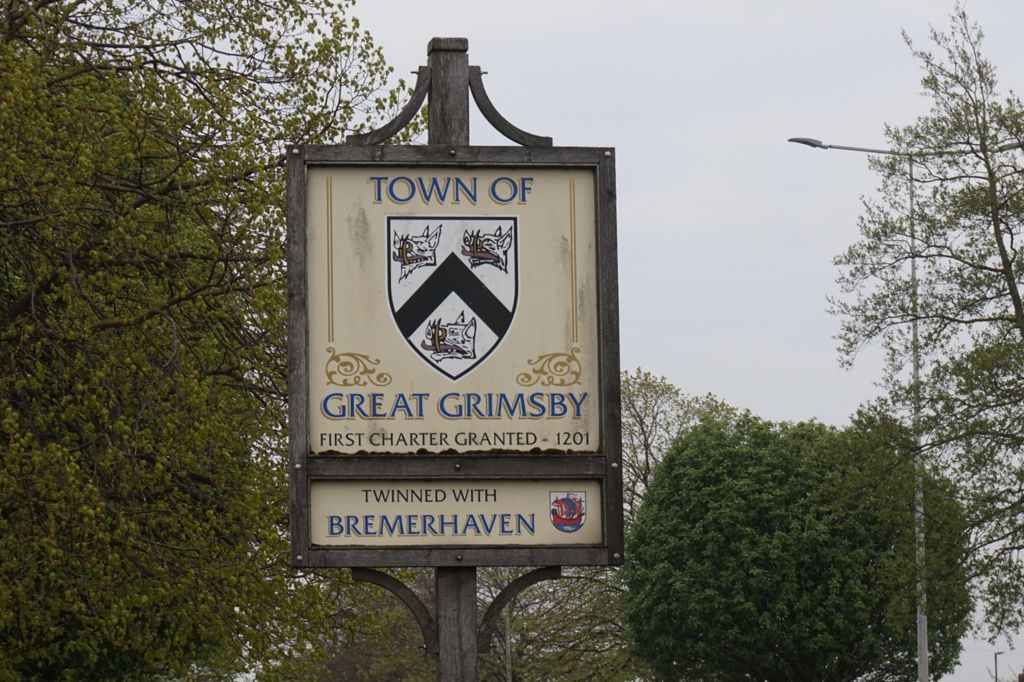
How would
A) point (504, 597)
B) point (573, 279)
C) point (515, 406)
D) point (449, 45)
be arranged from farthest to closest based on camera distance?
point (449, 45) → point (504, 597) → point (573, 279) → point (515, 406)

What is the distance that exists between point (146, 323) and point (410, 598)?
9.87 meters

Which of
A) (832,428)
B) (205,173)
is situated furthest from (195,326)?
(832,428)

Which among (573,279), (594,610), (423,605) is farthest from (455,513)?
(594,610)

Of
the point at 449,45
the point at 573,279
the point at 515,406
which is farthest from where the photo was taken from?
the point at 449,45

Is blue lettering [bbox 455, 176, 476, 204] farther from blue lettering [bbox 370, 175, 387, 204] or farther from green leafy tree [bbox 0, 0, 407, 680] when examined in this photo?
green leafy tree [bbox 0, 0, 407, 680]

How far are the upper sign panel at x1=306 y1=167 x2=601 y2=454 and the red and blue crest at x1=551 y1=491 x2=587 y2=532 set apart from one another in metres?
0.23

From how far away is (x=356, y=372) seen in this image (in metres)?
8.52

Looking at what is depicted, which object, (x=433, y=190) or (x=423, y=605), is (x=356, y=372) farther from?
(x=423, y=605)

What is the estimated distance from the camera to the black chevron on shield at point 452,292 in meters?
8.54

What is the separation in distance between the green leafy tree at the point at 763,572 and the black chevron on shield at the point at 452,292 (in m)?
35.1

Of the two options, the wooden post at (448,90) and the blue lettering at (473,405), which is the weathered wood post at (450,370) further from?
the wooden post at (448,90)

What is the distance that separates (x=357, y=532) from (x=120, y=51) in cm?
1251

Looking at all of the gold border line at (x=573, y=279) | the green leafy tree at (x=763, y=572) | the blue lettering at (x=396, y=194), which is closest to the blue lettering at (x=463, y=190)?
the blue lettering at (x=396, y=194)

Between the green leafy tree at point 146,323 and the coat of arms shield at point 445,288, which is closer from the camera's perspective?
the coat of arms shield at point 445,288
